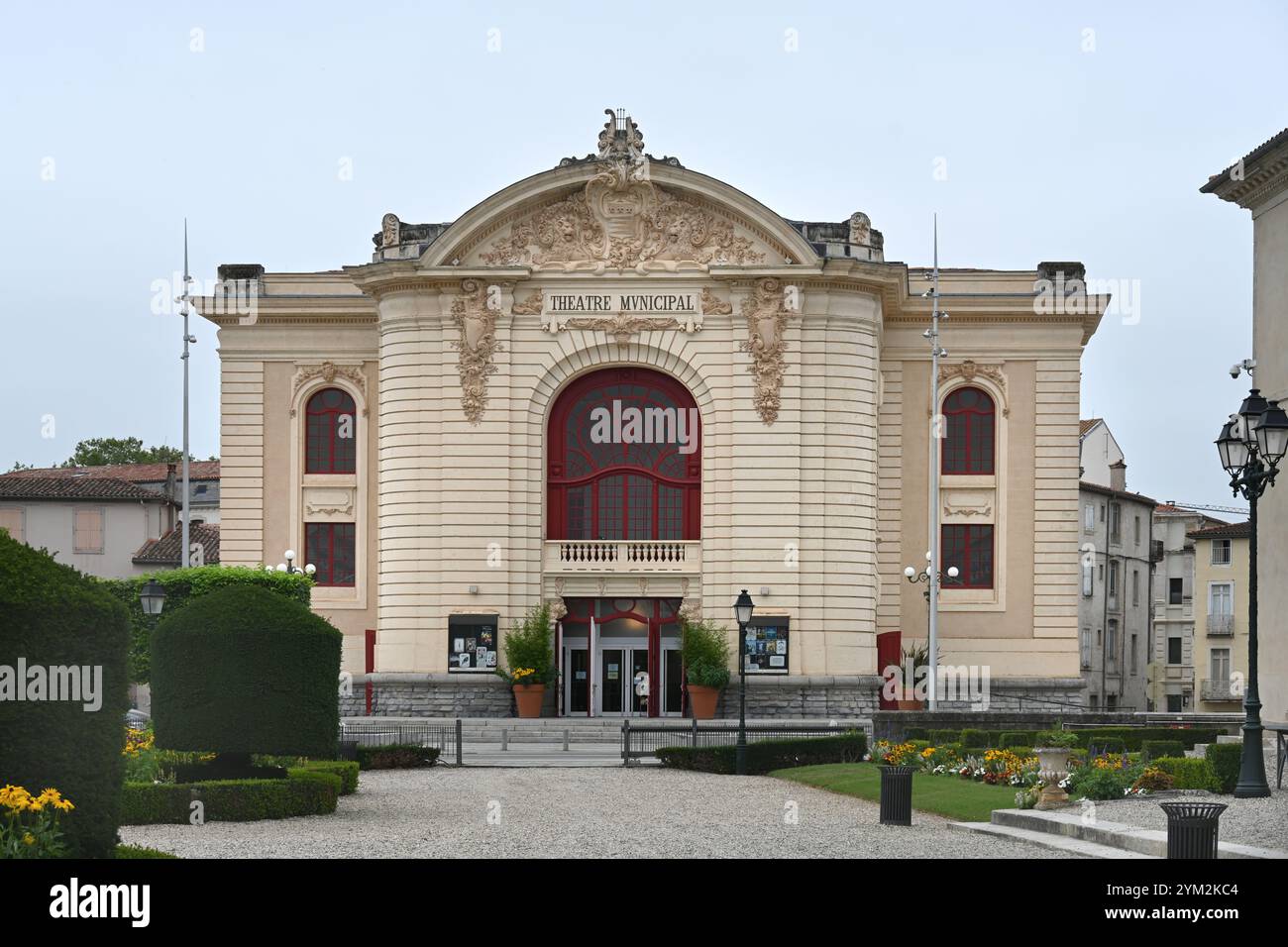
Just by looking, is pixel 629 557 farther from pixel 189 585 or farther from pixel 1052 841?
pixel 1052 841

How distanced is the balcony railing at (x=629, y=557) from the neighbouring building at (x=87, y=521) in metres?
25.3

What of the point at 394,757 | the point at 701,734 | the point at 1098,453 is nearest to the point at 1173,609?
the point at 1098,453

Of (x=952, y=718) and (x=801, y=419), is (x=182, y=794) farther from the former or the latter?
(x=801, y=419)

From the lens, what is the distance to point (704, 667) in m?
58.3

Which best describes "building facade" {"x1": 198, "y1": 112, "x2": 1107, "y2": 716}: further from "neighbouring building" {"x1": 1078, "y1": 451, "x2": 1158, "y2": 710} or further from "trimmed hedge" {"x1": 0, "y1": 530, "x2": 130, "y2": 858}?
"trimmed hedge" {"x1": 0, "y1": 530, "x2": 130, "y2": 858}

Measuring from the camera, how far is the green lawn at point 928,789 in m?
29.5

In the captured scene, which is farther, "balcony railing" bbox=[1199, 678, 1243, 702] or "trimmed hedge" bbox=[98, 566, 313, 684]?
"balcony railing" bbox=[1199, 678, 1243, 702]

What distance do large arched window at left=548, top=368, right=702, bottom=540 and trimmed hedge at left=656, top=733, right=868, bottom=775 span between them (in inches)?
767

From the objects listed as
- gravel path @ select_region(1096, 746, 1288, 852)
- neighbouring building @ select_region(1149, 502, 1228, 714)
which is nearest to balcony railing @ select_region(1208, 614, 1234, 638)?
neighbouring building @ select_region(1149, 502, 1228, 714)

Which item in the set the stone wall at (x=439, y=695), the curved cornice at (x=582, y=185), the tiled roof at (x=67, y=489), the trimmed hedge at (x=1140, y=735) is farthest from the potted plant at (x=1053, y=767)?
the tiled roof at (x=67, y=489)

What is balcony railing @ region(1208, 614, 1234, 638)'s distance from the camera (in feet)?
289
